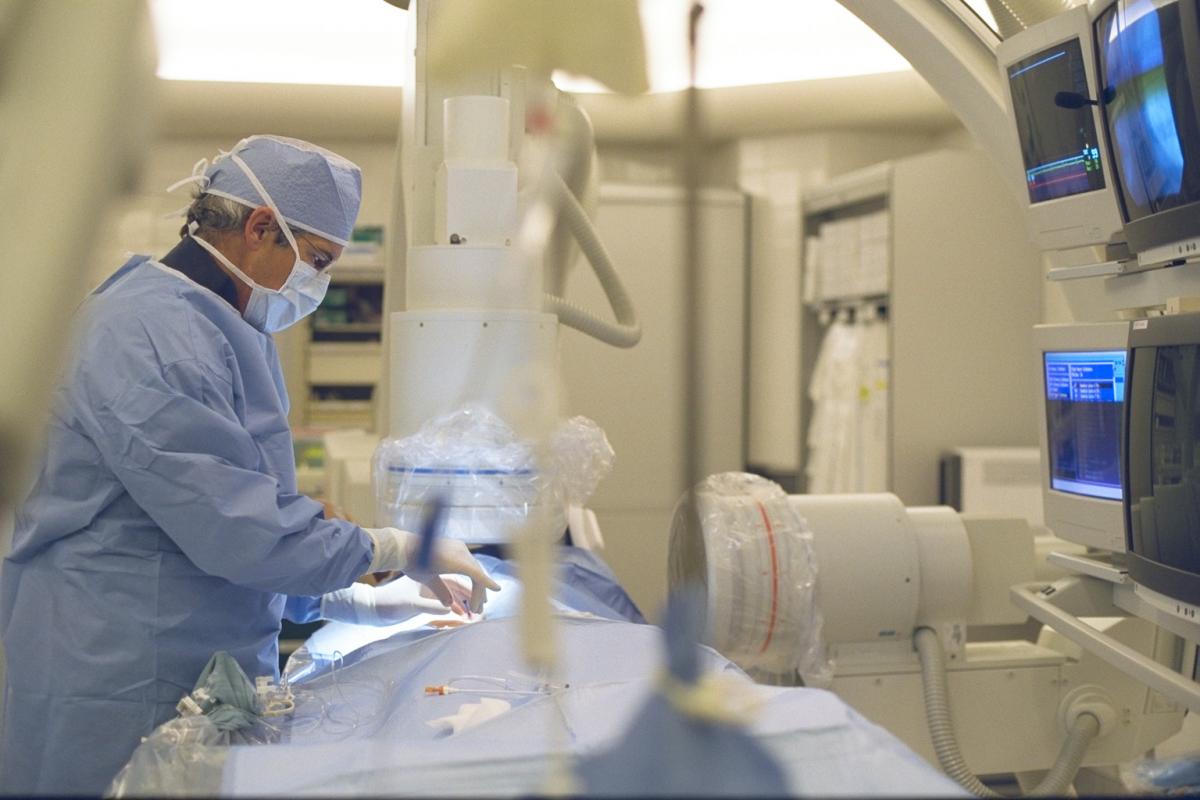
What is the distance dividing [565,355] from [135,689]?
3750 millimetres

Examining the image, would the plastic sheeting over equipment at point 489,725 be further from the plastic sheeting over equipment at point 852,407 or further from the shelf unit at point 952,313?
the plastic sheeting over equipment at point 852,407

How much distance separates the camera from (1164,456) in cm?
199

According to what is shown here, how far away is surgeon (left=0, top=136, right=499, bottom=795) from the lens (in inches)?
63.9

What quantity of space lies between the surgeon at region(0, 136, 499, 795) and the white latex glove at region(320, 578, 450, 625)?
0.76ft

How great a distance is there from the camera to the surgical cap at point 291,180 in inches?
74.5

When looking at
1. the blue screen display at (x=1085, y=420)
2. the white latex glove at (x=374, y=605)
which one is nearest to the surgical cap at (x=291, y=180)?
the white latex glove at (x=374, y=605)

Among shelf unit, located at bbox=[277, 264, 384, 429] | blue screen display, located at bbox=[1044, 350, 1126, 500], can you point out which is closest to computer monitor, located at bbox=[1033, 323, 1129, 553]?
blue screen display, located at bbox=[1044, 350, 1126, 500]

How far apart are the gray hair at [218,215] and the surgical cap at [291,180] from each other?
11 mm

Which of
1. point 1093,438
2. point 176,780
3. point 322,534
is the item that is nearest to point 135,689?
point 322,534

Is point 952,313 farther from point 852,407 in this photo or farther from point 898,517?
point 898,517

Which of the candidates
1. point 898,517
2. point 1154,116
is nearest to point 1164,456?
point 1154,116

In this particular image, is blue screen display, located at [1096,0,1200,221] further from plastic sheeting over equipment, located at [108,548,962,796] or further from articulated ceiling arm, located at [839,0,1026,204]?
plastic sheeting over equipment, located at [108,548,962,796]

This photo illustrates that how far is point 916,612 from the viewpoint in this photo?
2609 mm

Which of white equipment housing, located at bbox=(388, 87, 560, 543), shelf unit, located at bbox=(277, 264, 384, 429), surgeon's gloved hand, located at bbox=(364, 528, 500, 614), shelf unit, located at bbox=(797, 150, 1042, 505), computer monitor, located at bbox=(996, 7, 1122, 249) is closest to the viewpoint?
surgeon's gloved hand, located at bbox=(364, 528, 500, 614)
